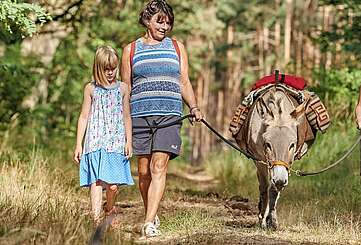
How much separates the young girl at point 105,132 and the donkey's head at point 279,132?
132 centimetres

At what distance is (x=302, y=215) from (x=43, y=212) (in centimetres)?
330

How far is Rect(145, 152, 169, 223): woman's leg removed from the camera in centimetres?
782

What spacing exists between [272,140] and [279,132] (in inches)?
4.6

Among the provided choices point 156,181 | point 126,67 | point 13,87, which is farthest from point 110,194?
point 13,87

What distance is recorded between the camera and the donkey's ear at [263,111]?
26.0 feet

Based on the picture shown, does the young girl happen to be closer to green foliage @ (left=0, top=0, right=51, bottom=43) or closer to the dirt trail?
the dirt trail

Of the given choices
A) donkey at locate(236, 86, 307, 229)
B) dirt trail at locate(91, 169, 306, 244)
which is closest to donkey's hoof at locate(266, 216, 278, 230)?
donkey at locate(236, 86, 307, 229)

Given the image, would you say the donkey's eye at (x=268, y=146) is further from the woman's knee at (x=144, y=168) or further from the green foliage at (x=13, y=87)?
the green foliage at (x=13, y=87)

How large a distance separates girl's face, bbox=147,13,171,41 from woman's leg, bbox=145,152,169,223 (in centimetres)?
116

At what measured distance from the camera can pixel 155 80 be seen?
792cm

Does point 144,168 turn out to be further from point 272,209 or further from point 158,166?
point 272,209

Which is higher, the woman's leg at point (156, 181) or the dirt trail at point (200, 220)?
the woman's leg at point (156, 181)

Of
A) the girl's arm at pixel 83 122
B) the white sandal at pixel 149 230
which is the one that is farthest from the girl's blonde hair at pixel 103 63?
the white sandal at pixel 149 230

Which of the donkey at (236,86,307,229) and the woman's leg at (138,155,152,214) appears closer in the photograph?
the donkey at (236,86,307,229)
